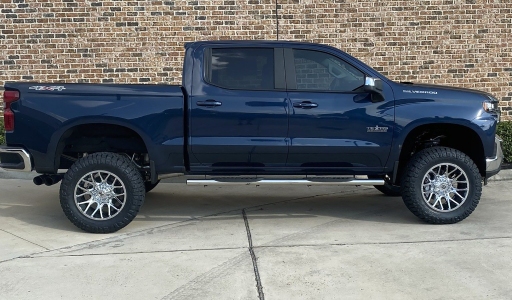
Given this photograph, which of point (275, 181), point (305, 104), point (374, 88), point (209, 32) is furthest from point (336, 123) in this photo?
point (209, 32)

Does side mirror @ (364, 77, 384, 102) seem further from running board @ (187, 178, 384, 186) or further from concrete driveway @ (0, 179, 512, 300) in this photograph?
concrete driveway @ (0, 179, 512, 300)

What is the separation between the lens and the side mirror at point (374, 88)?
729 cm

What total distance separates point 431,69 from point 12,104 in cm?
736

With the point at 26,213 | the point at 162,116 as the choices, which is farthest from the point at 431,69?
the point at 26,213

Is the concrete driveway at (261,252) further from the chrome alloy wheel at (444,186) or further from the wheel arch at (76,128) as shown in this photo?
the wheel arch at (76,128)

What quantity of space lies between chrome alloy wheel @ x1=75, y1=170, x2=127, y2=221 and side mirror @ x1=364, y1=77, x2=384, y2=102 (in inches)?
107

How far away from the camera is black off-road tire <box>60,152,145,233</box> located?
7.20m

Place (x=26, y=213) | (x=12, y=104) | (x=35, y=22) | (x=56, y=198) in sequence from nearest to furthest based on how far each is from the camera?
(x=12, y=104)
(x=26, y=213)
(x=56, y=198)
(x=35, y=22)

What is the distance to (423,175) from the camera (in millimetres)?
7426

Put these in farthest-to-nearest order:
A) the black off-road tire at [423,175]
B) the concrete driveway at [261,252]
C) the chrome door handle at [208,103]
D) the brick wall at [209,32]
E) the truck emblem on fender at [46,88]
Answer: the brick wall at [209,32], the black off-road tire at [423,175], the chrome door handle at [208,103], the truck emblem on fender at [46,88], the concrete driveway at [261,252]

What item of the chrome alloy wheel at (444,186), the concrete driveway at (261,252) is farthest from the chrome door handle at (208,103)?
the chrome alloy wheel at (444,186)

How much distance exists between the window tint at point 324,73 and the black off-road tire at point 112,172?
1.99 metres

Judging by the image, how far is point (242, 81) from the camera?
7.47 meters

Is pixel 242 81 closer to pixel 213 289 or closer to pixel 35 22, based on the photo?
pixel 213 289
